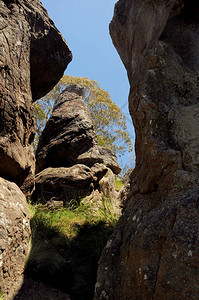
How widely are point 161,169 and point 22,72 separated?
2947 millimetres

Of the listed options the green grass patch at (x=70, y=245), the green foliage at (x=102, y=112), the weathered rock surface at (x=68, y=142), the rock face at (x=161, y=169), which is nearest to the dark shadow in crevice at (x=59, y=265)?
the green grass patch at (x=70, y=245)

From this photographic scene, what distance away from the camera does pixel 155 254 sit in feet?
6.90

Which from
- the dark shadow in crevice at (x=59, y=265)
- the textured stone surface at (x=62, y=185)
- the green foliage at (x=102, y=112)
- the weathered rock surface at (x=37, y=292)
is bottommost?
the weathered rock surface at (x=37, y=292)

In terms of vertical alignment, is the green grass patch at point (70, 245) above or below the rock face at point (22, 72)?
below

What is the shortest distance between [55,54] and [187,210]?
15.6 feet

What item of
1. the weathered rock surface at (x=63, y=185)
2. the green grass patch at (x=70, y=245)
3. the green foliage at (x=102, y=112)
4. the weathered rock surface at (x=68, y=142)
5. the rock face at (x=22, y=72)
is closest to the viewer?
the green grass patch at (x=70, y=245)

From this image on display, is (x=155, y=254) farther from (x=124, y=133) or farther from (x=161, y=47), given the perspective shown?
(x=124, y=133)

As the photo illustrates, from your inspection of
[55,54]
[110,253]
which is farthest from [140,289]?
[55,54]

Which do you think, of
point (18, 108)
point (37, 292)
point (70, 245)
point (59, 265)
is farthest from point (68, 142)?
point (37, 292)

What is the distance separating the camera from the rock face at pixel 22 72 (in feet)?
12.3

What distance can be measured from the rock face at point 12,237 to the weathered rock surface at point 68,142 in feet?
10.7

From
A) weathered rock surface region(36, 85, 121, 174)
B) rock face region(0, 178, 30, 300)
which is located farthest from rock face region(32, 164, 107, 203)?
rock face region(0, 178, 30, 300)

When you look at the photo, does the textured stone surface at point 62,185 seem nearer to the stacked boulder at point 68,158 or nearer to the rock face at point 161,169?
the stacked boulder at point 68,158

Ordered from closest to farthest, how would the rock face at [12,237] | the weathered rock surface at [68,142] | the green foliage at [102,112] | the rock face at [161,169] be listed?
1. the rock face at [161,169]
2. the rock face at [12,237]
3. the weathered rock surface at [68,142]
4. the green foliage at [102,112]
